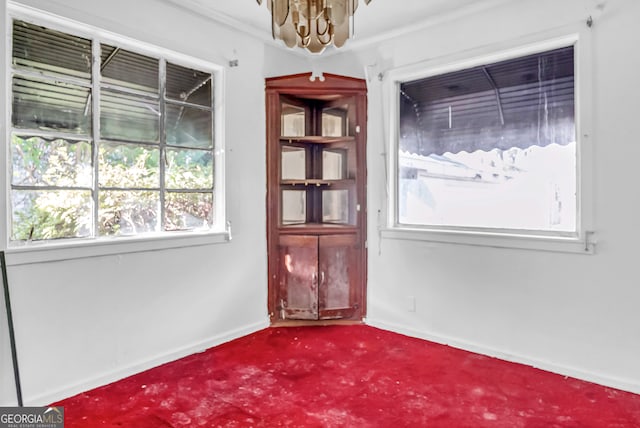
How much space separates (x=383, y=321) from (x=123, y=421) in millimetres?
2154

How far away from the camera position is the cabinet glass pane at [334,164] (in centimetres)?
381

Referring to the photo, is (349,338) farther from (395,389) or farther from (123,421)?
(123,421)

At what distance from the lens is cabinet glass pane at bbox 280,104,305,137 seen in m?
3.73

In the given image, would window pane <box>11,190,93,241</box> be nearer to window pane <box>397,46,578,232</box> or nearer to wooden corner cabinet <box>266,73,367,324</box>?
wooden corner cabinet <box>266,73,367,324</box>

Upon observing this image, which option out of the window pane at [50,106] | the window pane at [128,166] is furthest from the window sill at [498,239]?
the window pane at [50,106]

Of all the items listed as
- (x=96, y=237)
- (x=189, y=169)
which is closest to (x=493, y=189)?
(x=189, y=169)

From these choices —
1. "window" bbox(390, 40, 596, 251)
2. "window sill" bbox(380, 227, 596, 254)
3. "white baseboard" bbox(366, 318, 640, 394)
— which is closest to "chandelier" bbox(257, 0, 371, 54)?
"window" bbox(390, 40, 596, 251)

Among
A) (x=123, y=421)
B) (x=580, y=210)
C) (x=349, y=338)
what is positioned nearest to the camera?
(x=123, y=421)

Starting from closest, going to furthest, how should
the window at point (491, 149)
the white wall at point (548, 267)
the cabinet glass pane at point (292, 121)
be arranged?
the white wall at point (548, 267) < the window at point (491, 149) < the cabinet glass pane at point (292, 121)

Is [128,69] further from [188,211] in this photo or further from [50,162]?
[188,211]

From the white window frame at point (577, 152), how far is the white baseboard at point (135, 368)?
1.50 metres

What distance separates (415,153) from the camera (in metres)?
3.45

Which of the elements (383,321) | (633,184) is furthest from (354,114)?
(633,184)

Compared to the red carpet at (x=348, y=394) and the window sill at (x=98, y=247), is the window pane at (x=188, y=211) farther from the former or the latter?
the red carpet at (x=348, y=394)
